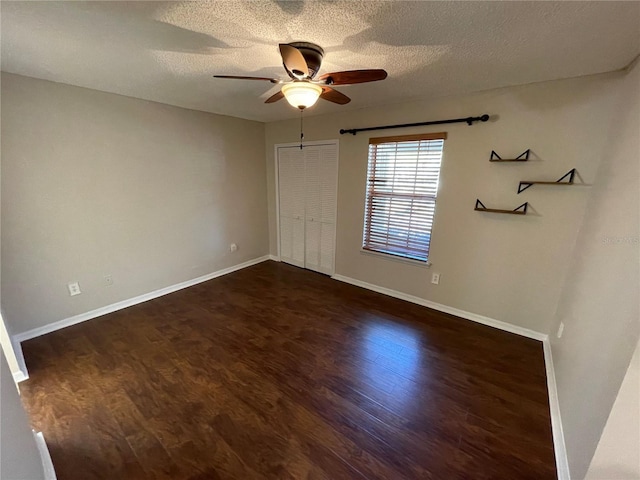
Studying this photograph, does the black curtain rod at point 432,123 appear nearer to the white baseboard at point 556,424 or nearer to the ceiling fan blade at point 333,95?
the ceiling fan blade at point 333,95

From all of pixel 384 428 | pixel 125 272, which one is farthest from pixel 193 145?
pixel 384 428

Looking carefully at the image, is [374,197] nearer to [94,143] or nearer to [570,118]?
[570,118]

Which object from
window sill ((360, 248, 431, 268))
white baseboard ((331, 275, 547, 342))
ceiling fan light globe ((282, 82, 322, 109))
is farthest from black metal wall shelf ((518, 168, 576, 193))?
ceiling fan light globe ((282, 82, 322, 109))

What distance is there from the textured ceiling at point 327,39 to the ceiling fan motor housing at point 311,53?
4cm

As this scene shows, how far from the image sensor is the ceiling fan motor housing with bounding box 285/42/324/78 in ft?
5.23

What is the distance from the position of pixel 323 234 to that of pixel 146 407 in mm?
2773

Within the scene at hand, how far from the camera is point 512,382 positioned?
200 cm

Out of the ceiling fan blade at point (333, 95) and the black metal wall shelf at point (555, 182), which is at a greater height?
the ceiling fan blade at point (333, 95)

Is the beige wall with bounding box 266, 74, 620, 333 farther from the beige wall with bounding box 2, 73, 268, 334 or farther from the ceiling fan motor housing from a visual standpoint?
the beige wall with bounding box 2, 73, 268, 334

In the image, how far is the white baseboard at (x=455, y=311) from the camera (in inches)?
100

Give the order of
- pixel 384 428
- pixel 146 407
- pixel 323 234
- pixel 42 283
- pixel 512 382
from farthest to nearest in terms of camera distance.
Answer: pixel 323 234, pixel 42 283, pixel 512 382, pixel 146 407, pixel 384 428

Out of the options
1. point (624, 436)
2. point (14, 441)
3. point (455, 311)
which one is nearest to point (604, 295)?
point (624, 436)

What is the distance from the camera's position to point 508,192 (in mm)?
2436

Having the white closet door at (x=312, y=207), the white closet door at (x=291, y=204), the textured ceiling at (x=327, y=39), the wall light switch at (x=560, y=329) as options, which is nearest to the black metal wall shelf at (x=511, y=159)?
the textured ceiling at (x=327, y=39)
